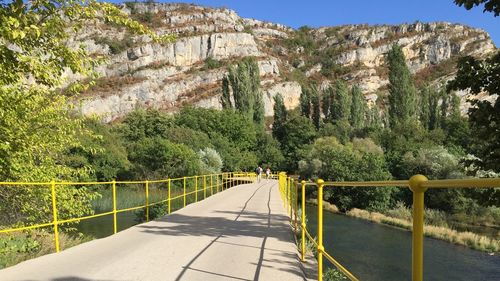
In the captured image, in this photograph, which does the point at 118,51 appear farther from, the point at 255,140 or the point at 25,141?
the point at 25,141

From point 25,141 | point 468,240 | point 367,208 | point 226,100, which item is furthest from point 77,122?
point 226,100

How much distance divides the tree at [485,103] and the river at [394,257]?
9.50 meters

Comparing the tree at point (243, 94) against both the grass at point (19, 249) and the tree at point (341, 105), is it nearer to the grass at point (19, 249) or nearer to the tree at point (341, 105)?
the tree at point (341, 105)

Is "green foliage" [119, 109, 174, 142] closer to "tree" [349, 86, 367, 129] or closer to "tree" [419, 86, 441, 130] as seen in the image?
"tree" [349, 86, 367, 129]

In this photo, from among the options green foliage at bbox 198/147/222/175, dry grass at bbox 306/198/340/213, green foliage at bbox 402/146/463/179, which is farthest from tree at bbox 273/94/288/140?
dry grass at bbox 306/198/340/213

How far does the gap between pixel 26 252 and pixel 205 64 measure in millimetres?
138823

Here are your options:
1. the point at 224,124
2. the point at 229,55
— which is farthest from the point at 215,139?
the point at 229,55

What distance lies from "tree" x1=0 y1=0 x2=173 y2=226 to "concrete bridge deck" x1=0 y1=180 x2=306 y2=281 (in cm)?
226

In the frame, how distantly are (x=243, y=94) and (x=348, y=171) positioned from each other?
38.9 m

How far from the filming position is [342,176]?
152 feet

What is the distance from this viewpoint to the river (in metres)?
20.3

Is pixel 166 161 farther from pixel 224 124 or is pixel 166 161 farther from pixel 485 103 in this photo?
pixel 224 124

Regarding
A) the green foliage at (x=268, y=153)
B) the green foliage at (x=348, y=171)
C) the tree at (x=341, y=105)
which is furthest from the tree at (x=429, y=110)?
the green foliage at (x=268, y=153)

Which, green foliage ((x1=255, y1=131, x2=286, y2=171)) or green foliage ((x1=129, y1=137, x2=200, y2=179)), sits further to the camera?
green foliage ((x1=255, y1=131, x2=286, y2=171))
